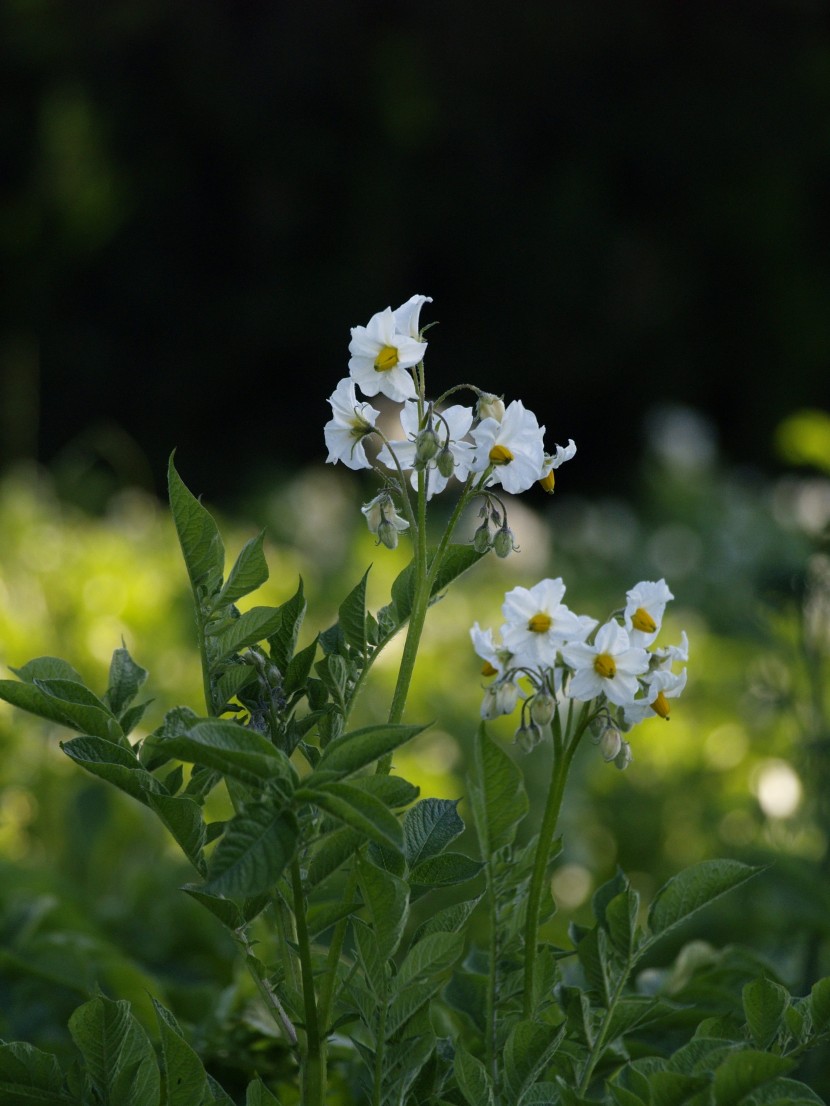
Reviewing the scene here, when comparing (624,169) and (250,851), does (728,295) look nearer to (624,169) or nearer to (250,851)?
(624,169)

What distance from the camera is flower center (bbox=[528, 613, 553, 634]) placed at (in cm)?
90

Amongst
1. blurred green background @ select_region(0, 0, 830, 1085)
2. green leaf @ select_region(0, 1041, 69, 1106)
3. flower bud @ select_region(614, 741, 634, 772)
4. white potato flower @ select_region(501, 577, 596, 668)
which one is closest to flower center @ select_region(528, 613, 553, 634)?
white potato flower @ select_region(501, 577, 596, 668)

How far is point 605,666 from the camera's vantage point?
2.92 ft

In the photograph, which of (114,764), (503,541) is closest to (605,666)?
(503,541)

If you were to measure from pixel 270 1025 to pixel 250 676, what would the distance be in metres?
0.45

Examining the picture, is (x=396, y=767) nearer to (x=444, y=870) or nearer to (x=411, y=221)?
(x=444, y=870)

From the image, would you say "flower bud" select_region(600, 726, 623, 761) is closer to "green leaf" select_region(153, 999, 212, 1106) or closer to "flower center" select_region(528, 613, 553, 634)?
"flower center" select_region(528, 613, 553, 634)

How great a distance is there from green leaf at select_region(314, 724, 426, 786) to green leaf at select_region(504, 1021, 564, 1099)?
8.9 inches

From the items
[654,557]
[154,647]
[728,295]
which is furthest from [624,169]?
[154,647]

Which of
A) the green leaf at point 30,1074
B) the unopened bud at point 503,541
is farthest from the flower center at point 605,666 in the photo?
the green leaf at point 30,1074

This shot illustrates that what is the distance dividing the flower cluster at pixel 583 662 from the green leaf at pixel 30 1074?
39 centimetres

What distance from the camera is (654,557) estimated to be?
4.98 metres

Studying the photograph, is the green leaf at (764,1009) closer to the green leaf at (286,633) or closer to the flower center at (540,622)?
the flower center at (540,622)

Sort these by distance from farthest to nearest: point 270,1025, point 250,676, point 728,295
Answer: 1. point 728,295
2. point 270,1025
3. point 250,676
